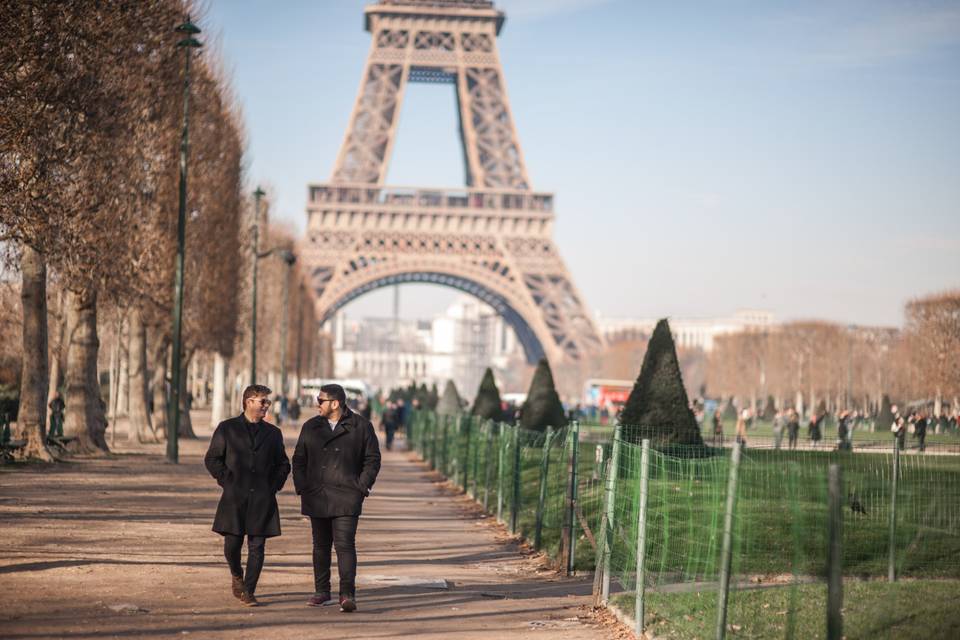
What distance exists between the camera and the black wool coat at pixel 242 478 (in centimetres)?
1015

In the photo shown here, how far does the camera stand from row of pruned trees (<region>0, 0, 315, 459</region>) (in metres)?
19.9

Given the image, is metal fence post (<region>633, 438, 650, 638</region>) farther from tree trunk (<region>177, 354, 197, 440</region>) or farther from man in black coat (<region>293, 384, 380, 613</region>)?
tree trunk (<region>177, 354, 197, 440</region>)

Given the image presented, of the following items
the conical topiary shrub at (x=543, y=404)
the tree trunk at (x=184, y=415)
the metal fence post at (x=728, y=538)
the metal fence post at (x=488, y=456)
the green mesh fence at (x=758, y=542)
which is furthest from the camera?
the tree trunk at (x=184, y=415)

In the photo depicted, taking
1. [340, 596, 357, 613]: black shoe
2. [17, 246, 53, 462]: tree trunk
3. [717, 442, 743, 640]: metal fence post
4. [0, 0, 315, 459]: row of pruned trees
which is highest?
[0, 0, 315, 459]: row of pruned trees

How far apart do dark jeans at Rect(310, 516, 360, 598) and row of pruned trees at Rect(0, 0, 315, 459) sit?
9956 millimetres

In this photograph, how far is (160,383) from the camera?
39.9 m

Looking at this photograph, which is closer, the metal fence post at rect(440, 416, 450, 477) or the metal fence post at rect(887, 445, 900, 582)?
the metal fence post at rect(887, 445, 900, 582)

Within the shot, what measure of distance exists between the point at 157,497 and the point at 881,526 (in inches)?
387

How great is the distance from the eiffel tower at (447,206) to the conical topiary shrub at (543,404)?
178 feet

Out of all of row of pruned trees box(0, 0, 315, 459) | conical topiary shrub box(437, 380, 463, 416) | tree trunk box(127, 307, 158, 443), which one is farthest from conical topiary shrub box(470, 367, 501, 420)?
conical topiary shrub box(437, 380, 463, 416)

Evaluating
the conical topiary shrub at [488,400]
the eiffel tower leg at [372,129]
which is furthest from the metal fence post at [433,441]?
the eiffel tower leg at [372,129]

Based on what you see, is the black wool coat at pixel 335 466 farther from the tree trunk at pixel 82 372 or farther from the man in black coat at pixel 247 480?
the tree trunk at pixel 82 372

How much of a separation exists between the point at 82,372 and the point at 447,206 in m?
70.2

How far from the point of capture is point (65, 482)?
69.7 feet
